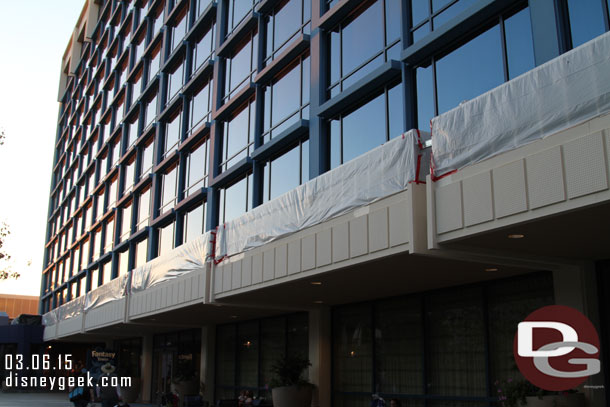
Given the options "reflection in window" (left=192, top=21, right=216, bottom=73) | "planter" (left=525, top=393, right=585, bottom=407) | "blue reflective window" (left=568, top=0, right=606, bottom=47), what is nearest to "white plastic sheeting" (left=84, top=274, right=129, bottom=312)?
"reflection in window" (left=192, top=21, right=216, bottom=73)

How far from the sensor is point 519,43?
13.8 meters

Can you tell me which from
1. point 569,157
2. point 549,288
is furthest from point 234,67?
point 569,157

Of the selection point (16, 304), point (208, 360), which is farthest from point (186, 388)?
point (16, 304)

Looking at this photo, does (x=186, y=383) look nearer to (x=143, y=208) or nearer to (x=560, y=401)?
(x=143, y=208)

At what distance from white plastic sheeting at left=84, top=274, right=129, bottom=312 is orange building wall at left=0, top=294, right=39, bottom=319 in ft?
229

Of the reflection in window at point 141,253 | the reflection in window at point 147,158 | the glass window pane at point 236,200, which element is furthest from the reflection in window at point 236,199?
the reflection in window at point 147,158

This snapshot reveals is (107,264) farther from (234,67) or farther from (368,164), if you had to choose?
(368,164)

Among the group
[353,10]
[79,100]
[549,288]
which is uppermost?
[79,100]

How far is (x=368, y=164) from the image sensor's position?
46.8 ft

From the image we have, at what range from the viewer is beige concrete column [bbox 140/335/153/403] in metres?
36.3

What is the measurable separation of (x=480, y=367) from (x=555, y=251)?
432cm

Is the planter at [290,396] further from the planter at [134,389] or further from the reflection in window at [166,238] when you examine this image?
the planter at [134,389]

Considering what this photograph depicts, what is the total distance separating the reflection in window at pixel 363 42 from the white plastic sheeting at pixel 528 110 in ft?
20.4

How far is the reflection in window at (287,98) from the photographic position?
2200cm
